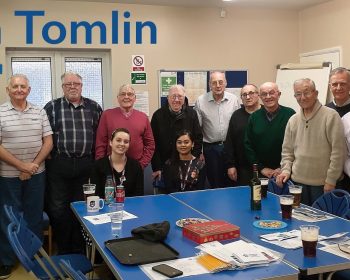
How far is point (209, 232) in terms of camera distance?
220cm

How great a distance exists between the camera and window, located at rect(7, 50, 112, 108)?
16.6 feet

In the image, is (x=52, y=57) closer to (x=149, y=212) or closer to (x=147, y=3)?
(x=147, y=3)

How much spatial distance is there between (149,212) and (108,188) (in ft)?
1.32

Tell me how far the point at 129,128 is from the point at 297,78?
102 inches

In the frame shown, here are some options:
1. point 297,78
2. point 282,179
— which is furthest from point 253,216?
point 297,78

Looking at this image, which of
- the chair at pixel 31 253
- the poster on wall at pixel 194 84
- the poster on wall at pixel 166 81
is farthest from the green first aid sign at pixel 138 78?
the chair at pixel 31 253

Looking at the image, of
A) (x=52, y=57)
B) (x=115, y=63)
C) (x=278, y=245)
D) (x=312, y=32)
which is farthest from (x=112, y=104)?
(x=278, y=245)

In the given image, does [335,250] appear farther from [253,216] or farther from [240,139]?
[240,139]

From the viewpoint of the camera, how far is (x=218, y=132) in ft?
14.7

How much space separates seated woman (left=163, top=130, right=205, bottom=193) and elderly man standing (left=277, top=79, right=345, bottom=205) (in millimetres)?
701

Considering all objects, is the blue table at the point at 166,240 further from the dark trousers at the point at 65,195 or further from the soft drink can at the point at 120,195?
the dark trousers at the point at 65,195

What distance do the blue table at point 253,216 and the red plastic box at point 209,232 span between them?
0.10 meters

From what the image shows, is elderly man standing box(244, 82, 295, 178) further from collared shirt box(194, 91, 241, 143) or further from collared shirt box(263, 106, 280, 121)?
collared shirt box(194, 91, 241, 143)

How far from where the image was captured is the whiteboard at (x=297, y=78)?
17.2 feet
